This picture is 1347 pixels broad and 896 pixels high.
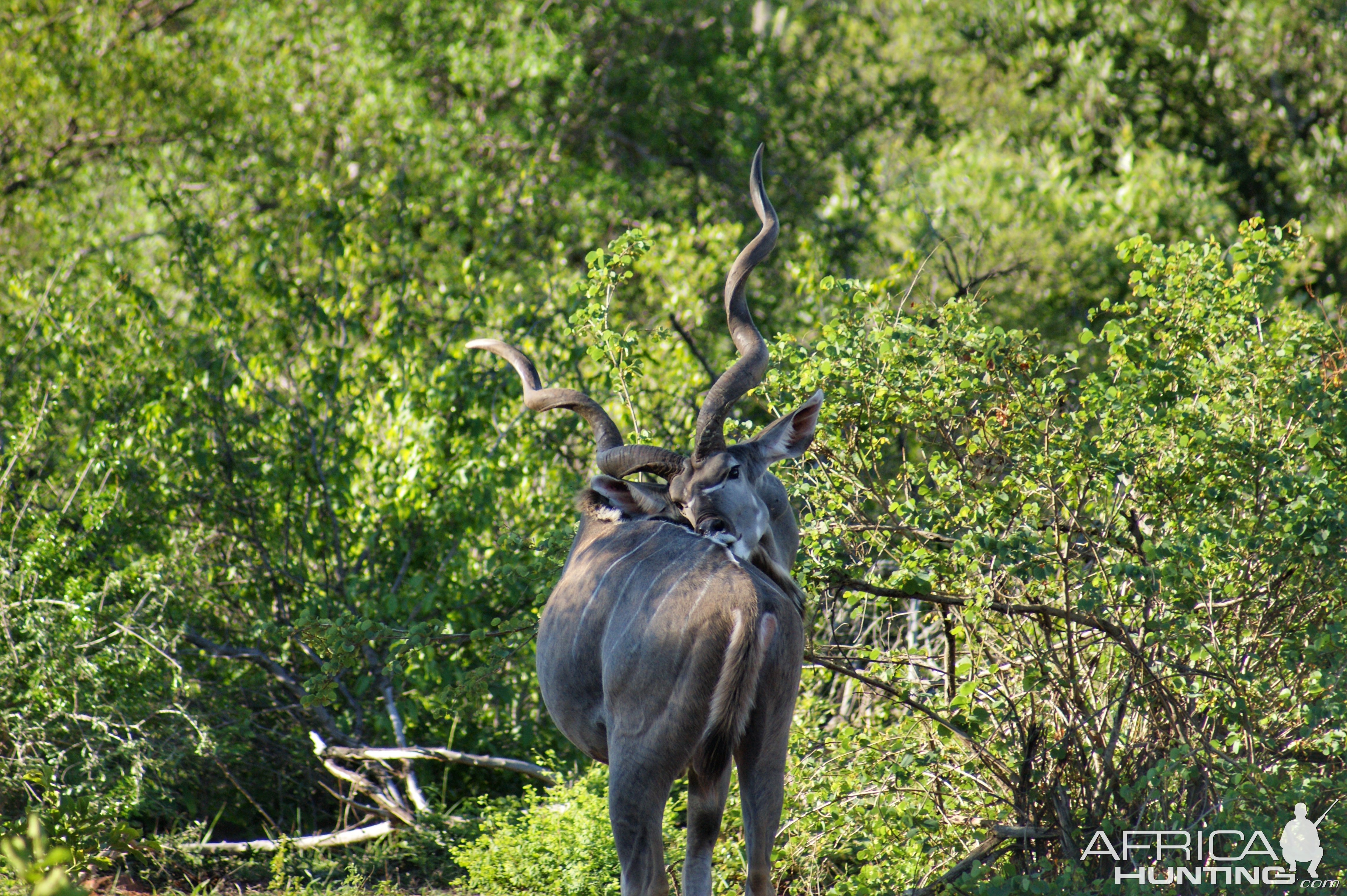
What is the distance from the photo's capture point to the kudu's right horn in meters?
3.56

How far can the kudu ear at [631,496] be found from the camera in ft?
11.7

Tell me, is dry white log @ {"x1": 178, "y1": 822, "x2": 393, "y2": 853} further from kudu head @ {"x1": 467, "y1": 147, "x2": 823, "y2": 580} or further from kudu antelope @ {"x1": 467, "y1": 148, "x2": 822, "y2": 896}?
kudu head @ {"x1": 467, "y1": 147, "x2": 823, "y2": 580}

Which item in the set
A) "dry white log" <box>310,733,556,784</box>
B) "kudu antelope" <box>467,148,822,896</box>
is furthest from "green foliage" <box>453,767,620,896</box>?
"kudu antelope" <box>467,148,822,896</box>

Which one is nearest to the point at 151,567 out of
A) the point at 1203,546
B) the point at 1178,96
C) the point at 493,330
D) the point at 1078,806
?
the point at 493,330

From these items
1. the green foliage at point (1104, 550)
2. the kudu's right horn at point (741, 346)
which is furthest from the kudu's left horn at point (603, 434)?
the green foliage at point (1104, 550)

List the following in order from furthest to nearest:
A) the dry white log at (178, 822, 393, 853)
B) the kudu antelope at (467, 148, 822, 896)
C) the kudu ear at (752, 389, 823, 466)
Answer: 1. the dry white log at (178, 822, 393, 853)
2. the kudu ear at (752, 389, 823, 466)
3. the kudu antelope at (467, 148, 822, 896)

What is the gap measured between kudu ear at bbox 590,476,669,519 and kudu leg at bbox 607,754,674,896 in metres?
0.85

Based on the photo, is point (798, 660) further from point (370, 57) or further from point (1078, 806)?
point (370, 57)

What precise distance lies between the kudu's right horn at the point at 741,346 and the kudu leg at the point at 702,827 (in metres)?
0.92

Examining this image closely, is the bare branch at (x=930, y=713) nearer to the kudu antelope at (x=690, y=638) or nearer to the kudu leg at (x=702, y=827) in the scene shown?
the kudu antelope at (x=690, y=638)

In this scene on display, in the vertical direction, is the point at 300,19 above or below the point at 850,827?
above

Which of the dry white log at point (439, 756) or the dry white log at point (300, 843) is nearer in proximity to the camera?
the dry white log at point (300, 843)

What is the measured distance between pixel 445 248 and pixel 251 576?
421 centimetres

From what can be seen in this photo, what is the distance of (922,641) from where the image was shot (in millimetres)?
5820
